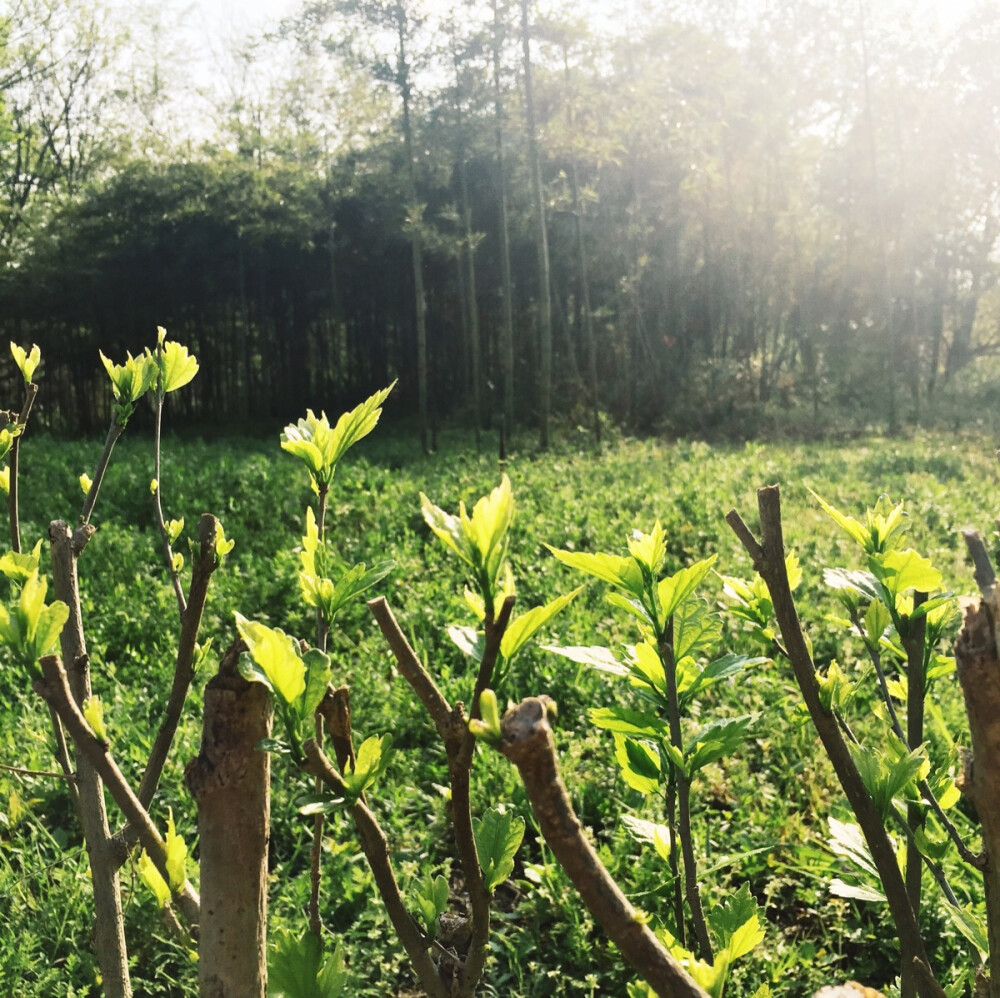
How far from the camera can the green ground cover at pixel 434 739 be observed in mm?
1945

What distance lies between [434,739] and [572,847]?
2834 millimetres

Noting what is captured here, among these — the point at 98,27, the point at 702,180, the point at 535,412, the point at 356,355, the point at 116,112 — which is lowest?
the point at 535,412

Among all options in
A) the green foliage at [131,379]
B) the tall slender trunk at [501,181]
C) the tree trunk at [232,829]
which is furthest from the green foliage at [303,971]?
the tall slender trunk at [501,181]

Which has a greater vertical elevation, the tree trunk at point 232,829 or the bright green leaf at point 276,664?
the bright green leaf at point 276,664

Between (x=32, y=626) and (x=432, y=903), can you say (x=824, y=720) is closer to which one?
(x=432, y=903)

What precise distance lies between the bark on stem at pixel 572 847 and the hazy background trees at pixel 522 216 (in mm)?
12026

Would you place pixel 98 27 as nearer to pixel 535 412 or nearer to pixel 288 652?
pixel 535 412

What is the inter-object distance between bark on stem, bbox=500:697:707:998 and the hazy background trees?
1203 centimetres

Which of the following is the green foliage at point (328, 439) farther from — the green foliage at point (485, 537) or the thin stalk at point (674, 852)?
the thin stalk at point (674, 852)

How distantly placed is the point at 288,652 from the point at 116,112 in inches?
918

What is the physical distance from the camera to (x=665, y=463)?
29.6ft

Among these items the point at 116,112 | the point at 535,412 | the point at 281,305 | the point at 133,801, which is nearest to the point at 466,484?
the point at 133,801

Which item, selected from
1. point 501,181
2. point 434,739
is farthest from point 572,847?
point 501,181

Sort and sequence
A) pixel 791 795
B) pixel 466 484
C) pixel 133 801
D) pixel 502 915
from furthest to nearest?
pixel 466 484
pixel 791 795
pixel 502 915
pixel 133 801
